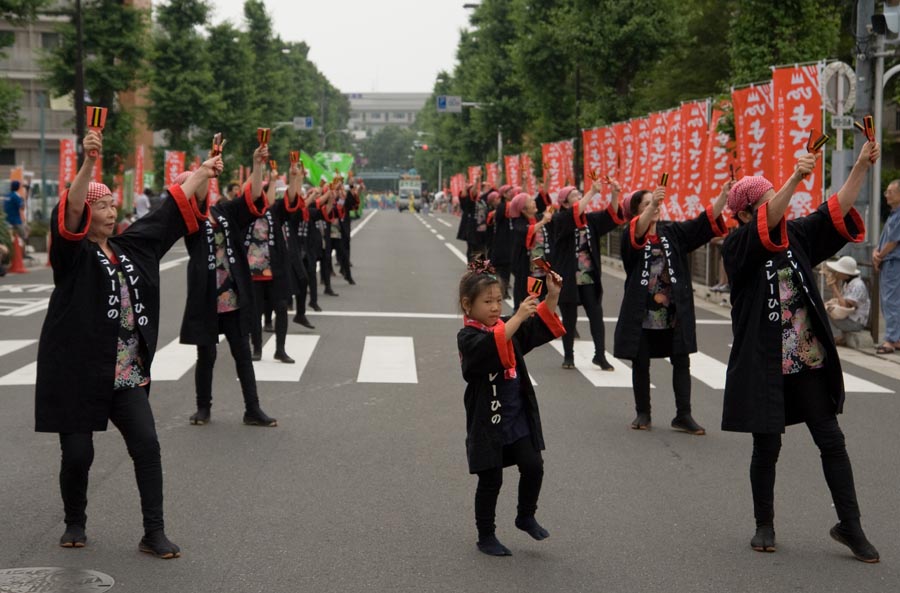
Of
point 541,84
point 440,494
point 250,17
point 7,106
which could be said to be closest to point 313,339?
point 440,494

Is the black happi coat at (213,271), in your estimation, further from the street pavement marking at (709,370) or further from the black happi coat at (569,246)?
the street pavement marking at (709,370)

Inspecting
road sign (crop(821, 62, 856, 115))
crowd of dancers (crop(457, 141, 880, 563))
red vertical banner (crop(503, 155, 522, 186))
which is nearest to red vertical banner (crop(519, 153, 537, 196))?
red vertical banner (crop(503, 155, 522, 186))

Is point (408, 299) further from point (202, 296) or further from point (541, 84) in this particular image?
point (541, 84)

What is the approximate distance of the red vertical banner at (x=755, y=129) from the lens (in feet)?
52.6

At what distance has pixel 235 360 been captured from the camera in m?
8.16

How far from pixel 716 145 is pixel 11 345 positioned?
11.1 metres

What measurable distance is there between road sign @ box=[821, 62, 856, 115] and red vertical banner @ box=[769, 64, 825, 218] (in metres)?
0.71

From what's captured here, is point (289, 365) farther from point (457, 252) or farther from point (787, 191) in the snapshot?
point (457, 252)

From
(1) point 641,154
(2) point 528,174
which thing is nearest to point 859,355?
(1) point 641,154

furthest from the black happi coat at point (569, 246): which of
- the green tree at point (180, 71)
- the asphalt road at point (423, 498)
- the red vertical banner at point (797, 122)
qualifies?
the green tree at point (180, 71)

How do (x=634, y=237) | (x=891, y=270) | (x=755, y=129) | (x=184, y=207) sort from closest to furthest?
(x=184, y=207) → (x=634, y=237) → (x=891, y=270) → (x=755, y=129)

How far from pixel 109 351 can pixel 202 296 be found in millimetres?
2853

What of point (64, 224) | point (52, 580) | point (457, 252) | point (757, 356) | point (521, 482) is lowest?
point (457, 252)

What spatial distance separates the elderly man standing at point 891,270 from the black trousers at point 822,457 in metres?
7.46
